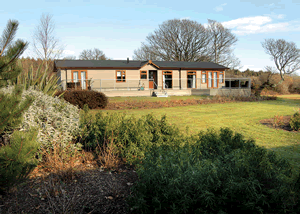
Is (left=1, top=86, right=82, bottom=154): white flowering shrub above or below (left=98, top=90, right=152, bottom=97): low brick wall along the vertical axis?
below

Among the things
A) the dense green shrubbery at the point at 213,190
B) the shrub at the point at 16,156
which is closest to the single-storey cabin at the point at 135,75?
the shrub at the point at 16,156

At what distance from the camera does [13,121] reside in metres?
2.62

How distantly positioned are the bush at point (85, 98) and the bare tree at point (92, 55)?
3222cm

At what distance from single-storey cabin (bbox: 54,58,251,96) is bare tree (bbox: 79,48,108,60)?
18915 mm

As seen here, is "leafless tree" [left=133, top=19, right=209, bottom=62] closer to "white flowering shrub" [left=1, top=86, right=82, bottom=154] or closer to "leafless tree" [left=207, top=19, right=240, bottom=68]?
"leafless tree" [left=207, top=19, right=240, bottom=68]

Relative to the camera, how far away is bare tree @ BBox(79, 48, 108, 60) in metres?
43.1

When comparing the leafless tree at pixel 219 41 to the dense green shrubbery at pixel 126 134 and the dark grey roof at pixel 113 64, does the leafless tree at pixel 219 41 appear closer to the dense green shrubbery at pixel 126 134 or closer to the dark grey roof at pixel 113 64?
the dark grey roof at pixel 113 64

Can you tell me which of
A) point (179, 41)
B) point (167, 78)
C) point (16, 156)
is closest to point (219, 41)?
point (179, 41)

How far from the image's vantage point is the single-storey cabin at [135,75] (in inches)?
880

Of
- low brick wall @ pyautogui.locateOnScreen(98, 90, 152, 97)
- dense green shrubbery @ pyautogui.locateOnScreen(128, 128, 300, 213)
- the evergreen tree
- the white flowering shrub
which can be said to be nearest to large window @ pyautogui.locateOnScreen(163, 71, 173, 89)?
low brick wall @ pyautogui.locateOnScreen(98, 90, 152, 97)

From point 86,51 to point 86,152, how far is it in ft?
138

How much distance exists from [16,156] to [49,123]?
209cm

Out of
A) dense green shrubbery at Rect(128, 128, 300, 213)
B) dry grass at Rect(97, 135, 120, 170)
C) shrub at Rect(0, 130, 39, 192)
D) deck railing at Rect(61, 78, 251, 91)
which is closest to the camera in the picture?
dense green shrubbery at Rect(128, 128, 300, 213)

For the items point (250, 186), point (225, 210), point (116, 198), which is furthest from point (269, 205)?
point (116, 198)
